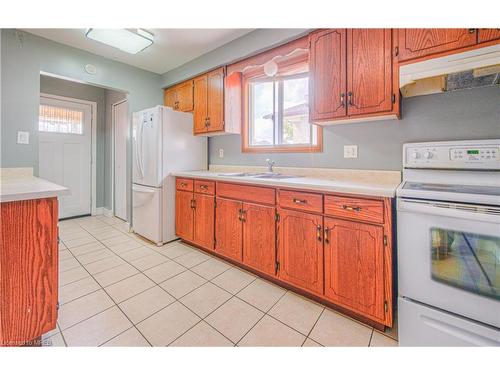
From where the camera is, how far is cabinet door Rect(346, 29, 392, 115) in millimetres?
1539

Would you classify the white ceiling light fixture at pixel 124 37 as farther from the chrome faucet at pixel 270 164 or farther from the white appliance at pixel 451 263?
the white appliance at pixel 451 263

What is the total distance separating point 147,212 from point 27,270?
1.77 metres

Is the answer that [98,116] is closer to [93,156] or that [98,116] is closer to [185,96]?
[93,156]

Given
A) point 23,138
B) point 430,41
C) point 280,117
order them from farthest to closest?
1. point 280,117
2. point 23,138
3. point 430,41

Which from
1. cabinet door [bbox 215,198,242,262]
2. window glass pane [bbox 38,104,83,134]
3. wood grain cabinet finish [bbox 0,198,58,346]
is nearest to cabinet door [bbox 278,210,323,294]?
cabinet door [bbox 215,198,242,262]

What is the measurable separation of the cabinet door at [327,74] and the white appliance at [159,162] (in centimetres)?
180

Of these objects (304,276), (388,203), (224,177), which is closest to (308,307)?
(304,276)

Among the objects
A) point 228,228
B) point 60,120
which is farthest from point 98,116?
point 228,228

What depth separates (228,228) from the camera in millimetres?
2256

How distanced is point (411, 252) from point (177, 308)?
5.15ft

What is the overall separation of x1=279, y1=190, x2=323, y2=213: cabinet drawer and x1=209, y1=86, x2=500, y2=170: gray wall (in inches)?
24.3

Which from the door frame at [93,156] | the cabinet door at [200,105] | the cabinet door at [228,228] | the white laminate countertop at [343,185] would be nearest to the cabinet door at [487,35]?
the white laminate countertop at [343,185]

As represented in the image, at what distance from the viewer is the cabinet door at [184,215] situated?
2703 millimetres
